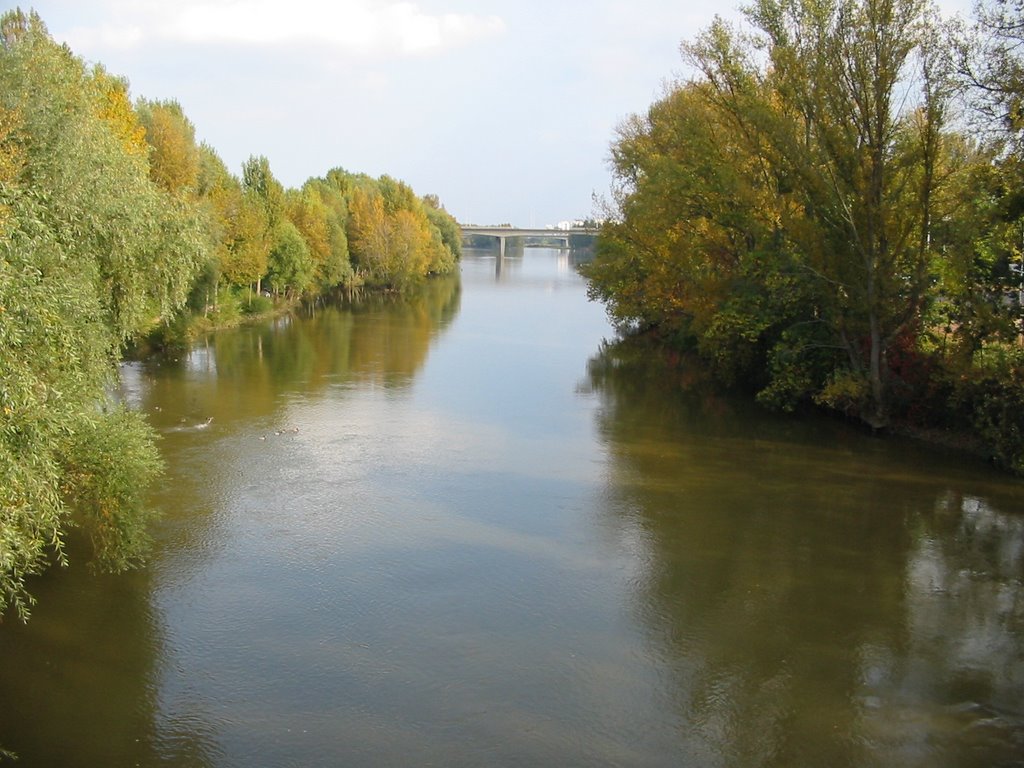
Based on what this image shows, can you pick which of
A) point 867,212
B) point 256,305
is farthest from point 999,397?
point 256,305

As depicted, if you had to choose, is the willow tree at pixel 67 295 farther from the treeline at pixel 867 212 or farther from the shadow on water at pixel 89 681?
the treeline at pixel 867 212

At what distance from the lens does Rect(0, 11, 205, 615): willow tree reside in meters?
8.12

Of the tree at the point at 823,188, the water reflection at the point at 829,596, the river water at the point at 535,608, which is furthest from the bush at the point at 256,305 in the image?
the water reflection at the point at 829,596

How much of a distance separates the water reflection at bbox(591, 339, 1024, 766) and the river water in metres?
0.05

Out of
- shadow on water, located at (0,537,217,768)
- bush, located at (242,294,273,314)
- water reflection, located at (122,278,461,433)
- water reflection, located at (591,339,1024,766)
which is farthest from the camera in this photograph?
bush, located at (242,294,273,314)

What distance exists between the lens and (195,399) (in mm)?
25453

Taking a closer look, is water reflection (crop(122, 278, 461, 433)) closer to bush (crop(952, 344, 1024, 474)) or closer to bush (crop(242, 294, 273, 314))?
bush (crop(242, 294, 273, 314))

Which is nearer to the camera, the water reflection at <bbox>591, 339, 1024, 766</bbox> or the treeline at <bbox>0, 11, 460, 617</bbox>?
the treeline at <bbox>0, 11, 460, 617</bbox>

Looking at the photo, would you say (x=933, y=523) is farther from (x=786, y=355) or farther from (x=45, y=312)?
(x=45, y=312)

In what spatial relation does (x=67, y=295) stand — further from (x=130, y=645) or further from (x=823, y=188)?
(x=823, y=188)

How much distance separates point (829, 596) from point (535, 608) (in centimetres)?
462

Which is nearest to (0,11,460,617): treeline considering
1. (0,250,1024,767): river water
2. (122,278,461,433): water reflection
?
(0,250,1024,767): river water

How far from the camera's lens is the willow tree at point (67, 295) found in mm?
8117

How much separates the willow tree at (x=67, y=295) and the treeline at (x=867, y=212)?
15.5 m
